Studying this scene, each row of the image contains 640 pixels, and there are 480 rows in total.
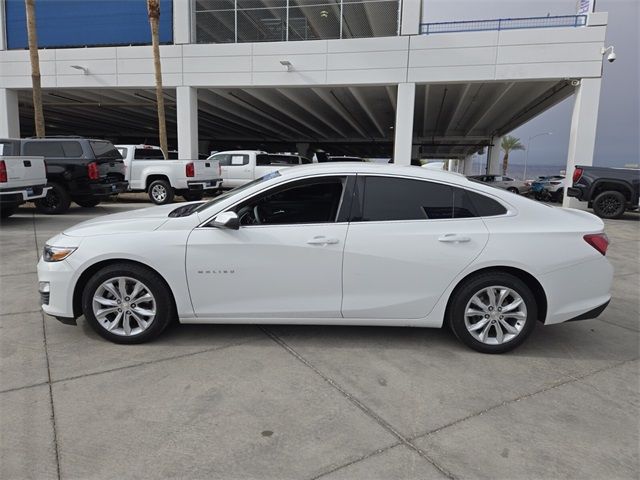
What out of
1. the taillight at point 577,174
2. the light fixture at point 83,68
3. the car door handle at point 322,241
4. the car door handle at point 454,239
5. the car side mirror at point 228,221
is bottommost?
the car door handle at point 322,241

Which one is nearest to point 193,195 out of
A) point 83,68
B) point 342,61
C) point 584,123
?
point 342,61

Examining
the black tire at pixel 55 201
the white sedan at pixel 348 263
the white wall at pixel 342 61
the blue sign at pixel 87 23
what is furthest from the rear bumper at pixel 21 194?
the blue sign at pixel 87 23

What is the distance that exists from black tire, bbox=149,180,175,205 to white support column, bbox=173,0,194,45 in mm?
7613

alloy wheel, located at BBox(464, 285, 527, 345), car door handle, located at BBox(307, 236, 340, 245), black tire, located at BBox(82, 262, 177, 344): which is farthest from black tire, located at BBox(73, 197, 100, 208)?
alloy wheel, located at BBox(464, 285, 527, 345)

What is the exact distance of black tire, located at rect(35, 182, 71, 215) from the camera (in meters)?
11.5

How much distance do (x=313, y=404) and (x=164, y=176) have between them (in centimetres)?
1282

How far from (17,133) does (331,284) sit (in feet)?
75.3

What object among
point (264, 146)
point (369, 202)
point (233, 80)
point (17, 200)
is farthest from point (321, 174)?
point (264, 146)

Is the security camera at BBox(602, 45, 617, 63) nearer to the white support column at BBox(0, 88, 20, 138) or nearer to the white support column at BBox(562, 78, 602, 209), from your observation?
the white support column at BBox(562, 78, 602, 209)

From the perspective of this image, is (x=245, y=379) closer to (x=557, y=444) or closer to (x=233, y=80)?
(x=557, y=444)

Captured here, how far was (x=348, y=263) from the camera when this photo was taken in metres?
3.65

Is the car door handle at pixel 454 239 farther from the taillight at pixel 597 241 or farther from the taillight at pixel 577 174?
the taillight at pixel 577 174

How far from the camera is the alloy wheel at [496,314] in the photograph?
12.1 ft

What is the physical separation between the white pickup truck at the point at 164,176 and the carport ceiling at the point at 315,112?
6.97 metres
